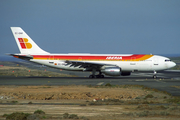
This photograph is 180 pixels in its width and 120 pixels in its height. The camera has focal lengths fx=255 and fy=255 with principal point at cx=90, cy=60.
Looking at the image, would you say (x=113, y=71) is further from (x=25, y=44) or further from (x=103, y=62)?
(x=25, y=44)

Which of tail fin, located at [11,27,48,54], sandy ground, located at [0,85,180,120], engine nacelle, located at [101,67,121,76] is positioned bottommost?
sandy ground, located at [0,85,180,120]

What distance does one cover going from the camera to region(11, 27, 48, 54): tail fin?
145 ft

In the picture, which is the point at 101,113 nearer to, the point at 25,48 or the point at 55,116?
the point at 55,116

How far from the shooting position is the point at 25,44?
44.2m

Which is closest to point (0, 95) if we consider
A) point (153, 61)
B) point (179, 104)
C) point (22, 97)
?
point (22, 97)

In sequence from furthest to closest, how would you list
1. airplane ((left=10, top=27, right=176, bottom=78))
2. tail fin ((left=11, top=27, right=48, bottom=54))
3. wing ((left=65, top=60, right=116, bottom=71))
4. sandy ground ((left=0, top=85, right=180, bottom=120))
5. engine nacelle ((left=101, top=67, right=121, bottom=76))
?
tail fin ((left=11, top=27, right=48, bottom=54)), airplane ((left=10, top=27, right=176, bottom=78)), wing ((left=65, top=60, right=116, bottom=71)), engine nacelle ((left=101, top=67, right=121, bottom=76)), sandy ground ((left=0, top=85, right=180, bottom=120))

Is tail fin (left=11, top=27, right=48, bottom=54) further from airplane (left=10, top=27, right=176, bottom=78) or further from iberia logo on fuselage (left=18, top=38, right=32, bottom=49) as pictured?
airplane (left=10, top=27, right=176, bottom=78)

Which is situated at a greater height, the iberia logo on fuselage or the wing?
the iberia logo on fuselage

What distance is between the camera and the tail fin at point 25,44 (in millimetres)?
44188

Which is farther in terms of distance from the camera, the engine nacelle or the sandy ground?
the engine nacelle

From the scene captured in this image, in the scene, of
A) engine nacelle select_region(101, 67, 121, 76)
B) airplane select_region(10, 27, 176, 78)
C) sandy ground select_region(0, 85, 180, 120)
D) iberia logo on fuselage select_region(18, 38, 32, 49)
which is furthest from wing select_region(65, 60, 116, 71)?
sandy ground select_region(0, 85, 180, 120)

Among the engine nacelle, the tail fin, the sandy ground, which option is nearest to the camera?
the sandy ground

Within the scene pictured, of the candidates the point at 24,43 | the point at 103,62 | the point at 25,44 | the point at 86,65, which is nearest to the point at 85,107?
the point at 86,65

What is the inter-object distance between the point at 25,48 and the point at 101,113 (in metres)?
31.6
